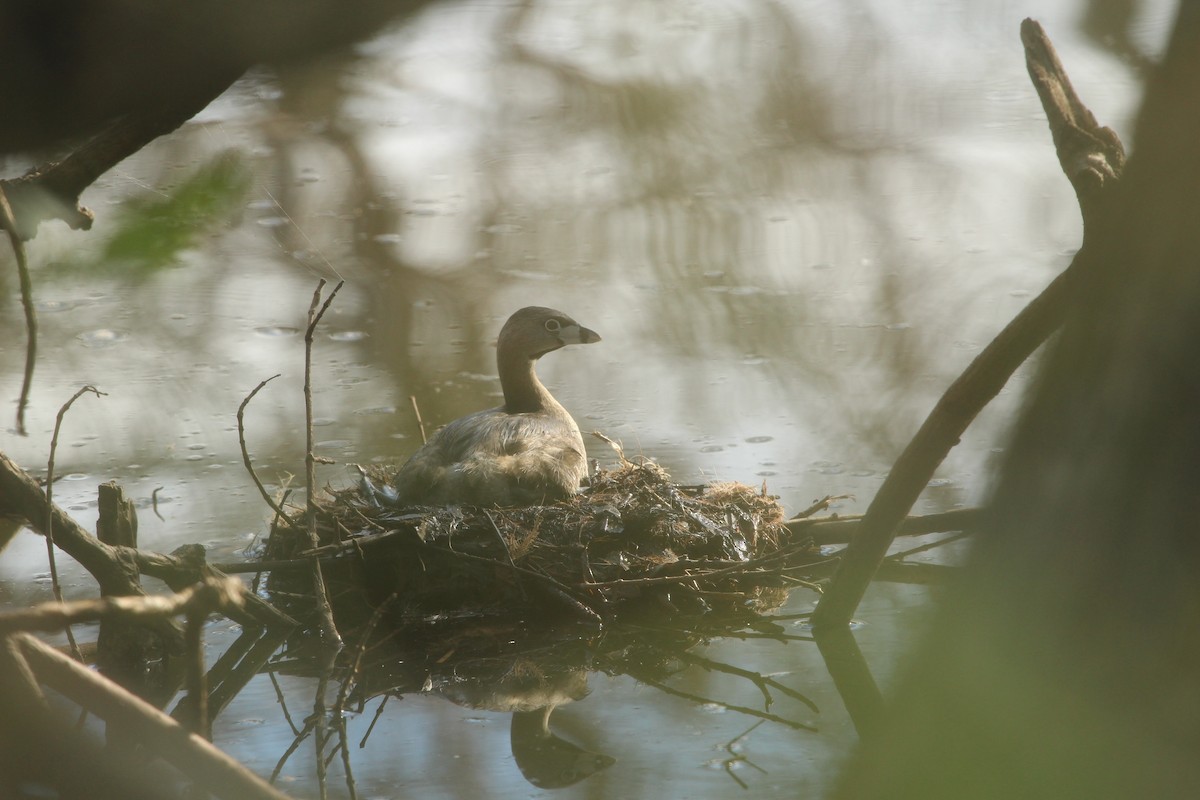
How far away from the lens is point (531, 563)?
435 centimetres

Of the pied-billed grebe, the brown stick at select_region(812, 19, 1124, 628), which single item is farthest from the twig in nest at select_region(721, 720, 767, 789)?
the pied-billed grebe

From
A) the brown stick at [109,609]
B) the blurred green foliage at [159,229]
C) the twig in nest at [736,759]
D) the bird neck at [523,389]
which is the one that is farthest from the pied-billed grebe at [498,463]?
the blurred green foliage at [159,229]

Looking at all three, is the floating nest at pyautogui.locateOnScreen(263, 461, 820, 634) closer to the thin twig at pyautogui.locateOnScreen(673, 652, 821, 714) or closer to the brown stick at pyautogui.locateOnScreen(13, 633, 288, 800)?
the thin twig at pyautogui.locateOnScreen(673, 652, 821, 714)

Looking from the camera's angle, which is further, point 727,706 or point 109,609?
point 727,706

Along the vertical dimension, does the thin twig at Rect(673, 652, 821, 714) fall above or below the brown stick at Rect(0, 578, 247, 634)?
below

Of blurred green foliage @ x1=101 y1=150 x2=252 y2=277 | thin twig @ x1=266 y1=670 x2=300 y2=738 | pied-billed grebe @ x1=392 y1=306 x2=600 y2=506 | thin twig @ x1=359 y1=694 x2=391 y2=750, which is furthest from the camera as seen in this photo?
pied-billed grebe @ x1=392 y1=306 x2=600 y2=506

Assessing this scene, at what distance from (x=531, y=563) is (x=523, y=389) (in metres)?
1.49

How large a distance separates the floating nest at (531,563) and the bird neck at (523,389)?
1118mm

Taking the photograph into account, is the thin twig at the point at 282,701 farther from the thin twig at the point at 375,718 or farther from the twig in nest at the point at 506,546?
the twig in nest at the point at 506,546

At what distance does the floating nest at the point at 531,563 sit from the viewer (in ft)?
14.2

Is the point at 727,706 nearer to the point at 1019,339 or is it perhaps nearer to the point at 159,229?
the point at 1019,339

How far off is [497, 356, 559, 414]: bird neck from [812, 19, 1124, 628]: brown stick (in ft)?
7.04

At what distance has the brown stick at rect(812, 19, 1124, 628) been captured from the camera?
3.06 metres

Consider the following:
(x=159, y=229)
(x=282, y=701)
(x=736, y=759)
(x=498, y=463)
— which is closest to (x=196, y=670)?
(x=159, y=229)
